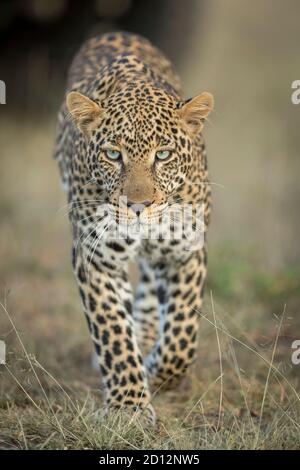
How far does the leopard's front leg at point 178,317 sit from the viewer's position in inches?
284

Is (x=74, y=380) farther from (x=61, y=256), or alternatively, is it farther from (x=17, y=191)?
(x=17, y=191)

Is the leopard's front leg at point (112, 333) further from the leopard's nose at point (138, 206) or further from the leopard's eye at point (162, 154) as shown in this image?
the leopard's eye at point (162, 154)

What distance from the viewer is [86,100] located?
656 cm

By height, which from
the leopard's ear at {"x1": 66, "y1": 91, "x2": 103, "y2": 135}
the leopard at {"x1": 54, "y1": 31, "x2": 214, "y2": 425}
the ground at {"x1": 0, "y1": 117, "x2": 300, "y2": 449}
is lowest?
the ground at {"x1": 0, "y1": 117, "x2": 300, "y2": 449}

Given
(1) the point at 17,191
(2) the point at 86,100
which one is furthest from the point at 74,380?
(1) the point at 17,191

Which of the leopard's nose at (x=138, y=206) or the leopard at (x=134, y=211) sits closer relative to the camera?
the leopard's nose at (x=138, y=206)

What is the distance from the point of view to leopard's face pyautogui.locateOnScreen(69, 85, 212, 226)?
6.20 m

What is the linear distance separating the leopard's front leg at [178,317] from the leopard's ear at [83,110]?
126 centimetres

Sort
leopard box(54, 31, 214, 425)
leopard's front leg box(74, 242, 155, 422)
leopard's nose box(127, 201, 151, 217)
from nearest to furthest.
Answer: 1. leopard's nose box(127, 201, 151, 217)
2. leopard box(54, 31, 214, 425)
3. leopard's front leg box(74, 242, 155, 422)

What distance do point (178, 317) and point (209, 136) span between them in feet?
27.3

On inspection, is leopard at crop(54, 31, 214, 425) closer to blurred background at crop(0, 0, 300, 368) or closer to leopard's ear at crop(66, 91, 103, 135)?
leopard's ear at crop(66, 91, 103, 135)

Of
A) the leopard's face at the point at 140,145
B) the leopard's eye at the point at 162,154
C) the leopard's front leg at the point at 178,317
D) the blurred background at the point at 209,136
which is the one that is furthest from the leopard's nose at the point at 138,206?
the blurred background at the point at 209,136

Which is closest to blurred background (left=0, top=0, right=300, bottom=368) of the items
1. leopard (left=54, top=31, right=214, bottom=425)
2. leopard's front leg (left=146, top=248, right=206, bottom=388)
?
leopard's front leg (left=146, top=248, right=206, bottom=388)

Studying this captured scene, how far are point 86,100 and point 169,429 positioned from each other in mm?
2287
